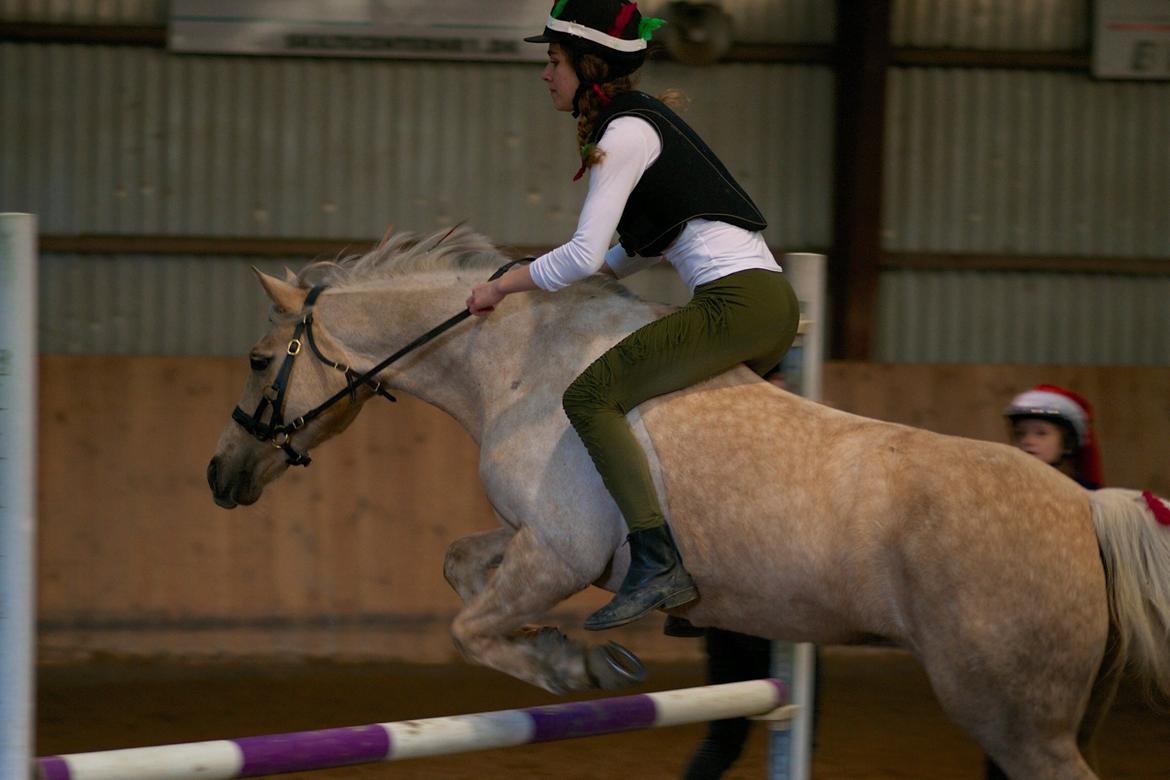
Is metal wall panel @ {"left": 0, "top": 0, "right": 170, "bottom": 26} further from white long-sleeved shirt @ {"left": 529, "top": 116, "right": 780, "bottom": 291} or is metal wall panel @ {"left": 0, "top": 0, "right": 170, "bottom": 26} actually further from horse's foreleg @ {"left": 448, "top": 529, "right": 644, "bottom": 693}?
horse's foreleg @ {"left": 448, "top": 529, "right": 644, "bottom": 693}

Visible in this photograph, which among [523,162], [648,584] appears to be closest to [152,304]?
[523,162]

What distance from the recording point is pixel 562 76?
10.3 feet

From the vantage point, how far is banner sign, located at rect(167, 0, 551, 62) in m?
6.96

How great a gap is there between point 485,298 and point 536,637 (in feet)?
2.64

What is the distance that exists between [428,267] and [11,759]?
1702 mm

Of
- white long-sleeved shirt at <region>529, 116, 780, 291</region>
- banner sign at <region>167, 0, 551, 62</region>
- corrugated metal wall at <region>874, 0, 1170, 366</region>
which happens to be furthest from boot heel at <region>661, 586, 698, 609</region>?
corrugated metal wall at <region>874, 0, 1170, 366</region>

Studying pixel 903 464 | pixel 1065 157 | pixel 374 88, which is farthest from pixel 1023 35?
pixel 903 464

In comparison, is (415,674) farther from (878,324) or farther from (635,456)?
(635,456)

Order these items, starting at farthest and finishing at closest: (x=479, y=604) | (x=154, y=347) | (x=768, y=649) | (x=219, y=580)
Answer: (x=154, y=347)
(x=219, y=580)
(x=768, y=649)
(x=479, y=604)

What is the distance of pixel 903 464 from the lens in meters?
2.90

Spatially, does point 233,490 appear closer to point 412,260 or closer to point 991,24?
point 412,260

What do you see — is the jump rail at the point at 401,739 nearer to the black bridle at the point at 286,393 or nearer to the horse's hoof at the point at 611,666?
the horse's hoof at the point at 611,666

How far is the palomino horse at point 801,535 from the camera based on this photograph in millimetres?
2811

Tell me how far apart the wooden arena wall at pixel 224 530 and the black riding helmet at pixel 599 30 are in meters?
3.64
